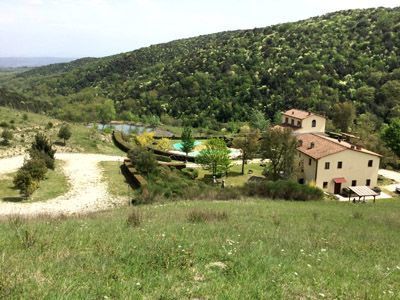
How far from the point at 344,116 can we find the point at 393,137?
19.0 meters

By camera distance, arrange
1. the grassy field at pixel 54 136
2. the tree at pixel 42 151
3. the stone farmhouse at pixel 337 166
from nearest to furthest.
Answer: the tree at pixel 42 151 → the stone farmhouse at pixel 337 166 → the grassy field at pixel 54 136

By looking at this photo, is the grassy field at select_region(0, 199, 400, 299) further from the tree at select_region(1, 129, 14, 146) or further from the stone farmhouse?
the tree at select_region(1, 129, 14, 146)

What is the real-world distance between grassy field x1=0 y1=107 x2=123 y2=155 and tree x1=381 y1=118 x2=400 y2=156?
113ft

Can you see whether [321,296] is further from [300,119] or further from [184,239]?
[300,119]

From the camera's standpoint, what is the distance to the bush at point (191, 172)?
127ft

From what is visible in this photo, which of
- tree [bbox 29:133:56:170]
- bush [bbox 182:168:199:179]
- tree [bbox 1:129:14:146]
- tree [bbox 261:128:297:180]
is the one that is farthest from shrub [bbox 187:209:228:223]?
tree [bbox 1:129:14:146]

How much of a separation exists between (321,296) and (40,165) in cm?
2528

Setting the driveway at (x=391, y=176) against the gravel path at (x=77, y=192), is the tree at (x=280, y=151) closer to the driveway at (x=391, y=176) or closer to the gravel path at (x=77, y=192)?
the driveway at (x=391, y=176)

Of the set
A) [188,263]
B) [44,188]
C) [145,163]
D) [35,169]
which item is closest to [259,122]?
[145,163]

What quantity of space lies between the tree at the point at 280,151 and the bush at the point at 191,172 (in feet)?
23.9

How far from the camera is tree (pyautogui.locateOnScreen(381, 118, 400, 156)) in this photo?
165 ft

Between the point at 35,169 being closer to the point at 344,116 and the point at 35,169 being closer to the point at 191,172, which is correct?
the point at 191,172

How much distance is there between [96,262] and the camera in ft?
22.2

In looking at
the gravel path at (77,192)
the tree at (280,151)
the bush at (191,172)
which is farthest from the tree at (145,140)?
the tree at (280,151)
